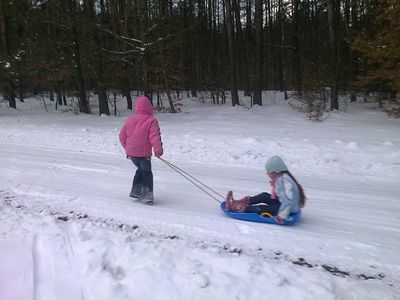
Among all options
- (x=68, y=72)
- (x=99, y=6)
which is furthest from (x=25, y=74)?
(x=99, y=6)

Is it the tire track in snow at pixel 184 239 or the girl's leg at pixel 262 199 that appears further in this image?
the girl's leg at pixel 262 199

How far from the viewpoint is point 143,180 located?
7156 millimetres

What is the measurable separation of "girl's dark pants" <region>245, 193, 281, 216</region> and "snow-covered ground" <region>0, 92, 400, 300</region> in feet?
1.19

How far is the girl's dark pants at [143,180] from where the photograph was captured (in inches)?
279

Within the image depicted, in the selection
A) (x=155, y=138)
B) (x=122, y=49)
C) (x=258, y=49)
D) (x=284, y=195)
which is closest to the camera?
(x=284, y=195)

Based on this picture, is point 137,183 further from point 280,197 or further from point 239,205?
point 280,197

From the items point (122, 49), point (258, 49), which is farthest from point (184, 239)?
point (258, 49)

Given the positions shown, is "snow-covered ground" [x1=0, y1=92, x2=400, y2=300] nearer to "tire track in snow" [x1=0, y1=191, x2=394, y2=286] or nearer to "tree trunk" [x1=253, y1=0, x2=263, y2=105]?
"tire track in snow" [x1=0, y1=191, x2=394, y2=286]

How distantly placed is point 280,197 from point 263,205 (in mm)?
360

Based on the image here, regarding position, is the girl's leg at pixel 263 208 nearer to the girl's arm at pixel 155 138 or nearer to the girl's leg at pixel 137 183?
the girl's arm at pixel 155 138

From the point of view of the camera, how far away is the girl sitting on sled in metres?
6.15

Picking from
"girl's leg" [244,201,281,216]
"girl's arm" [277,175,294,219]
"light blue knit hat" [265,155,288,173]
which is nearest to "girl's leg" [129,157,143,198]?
"girl's leg" [244,201,281,216]

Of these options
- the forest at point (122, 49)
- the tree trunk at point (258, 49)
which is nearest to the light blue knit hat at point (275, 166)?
the forest at point (122, 49)

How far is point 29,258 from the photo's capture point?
4789 millimetres
